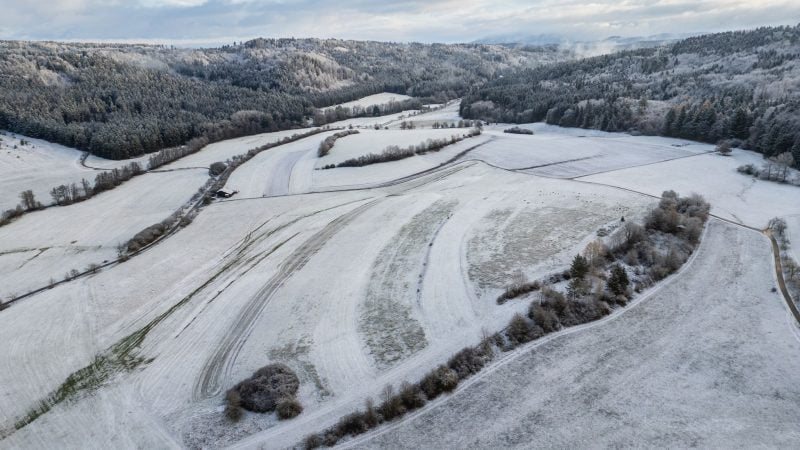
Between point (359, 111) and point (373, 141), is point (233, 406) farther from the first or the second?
point (359, 111)

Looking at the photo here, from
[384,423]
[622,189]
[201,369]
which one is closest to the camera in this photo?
[384,423]

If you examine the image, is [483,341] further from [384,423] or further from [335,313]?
[335,313]

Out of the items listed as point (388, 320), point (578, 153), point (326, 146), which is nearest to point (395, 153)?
point (326, 146)

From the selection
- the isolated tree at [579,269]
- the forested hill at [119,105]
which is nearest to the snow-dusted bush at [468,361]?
the isolated tree at [579,269]

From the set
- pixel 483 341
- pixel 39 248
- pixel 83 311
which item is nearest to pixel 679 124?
pixel 483 341

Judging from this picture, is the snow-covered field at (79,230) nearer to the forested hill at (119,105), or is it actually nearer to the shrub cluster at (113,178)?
the shrub cluster at (113,178)
